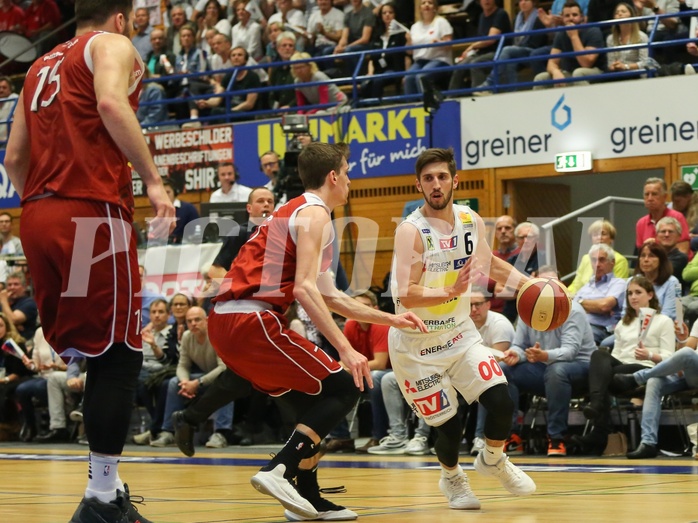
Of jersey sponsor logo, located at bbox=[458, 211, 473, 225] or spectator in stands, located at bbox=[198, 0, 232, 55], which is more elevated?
spectator in stands, located at bbox=[198, 0, 232, 55]

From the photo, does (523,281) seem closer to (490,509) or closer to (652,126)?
(490,509)

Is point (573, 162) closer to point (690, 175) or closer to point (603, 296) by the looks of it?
point (690, 175)

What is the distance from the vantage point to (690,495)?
6285mm

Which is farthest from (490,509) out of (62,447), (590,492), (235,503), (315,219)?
(62,447)

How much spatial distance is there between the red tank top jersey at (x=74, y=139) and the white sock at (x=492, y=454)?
8.69 ft

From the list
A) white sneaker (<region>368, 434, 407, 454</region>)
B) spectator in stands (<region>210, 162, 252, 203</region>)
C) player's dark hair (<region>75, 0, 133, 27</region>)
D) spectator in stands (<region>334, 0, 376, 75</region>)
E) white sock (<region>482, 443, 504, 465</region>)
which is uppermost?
spectator in stands (<region>334, 0, 376, 75</region>)

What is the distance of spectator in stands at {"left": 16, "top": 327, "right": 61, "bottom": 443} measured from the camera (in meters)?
13.4

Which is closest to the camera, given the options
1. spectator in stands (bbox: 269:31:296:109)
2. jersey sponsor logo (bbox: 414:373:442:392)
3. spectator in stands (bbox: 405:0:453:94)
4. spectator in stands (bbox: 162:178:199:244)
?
jersey sponsor logo (bbox: 414:373:442:392)

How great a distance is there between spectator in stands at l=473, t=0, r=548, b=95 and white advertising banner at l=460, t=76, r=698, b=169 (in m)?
0.58

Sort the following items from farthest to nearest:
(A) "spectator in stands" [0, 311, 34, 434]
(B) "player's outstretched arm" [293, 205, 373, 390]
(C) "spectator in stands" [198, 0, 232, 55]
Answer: (C) "spectator in stands" [198, 0, 232, 55]
(A) "spectator in stands" [0, 311, 34, 434]
(B) "player's outstretched arm" [293, 205, 373, 390]

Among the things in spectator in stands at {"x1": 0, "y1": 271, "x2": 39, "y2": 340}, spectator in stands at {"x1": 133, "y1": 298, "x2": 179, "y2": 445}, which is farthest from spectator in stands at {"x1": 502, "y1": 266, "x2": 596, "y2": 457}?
spectator in stands at {"x1": 0, "y1": 271, "x2": 39, "y2": 340}

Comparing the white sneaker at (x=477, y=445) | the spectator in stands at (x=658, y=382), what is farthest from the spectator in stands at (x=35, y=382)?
the spectator in stands at (x=658, y=382)

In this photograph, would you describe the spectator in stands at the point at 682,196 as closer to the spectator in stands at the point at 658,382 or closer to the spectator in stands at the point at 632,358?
the spectator in stands at the point at 632,358

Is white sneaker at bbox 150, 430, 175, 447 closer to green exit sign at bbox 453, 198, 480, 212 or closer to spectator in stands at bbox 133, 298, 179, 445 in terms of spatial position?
spectator in stands at bbox 133, 298, 179, 445
